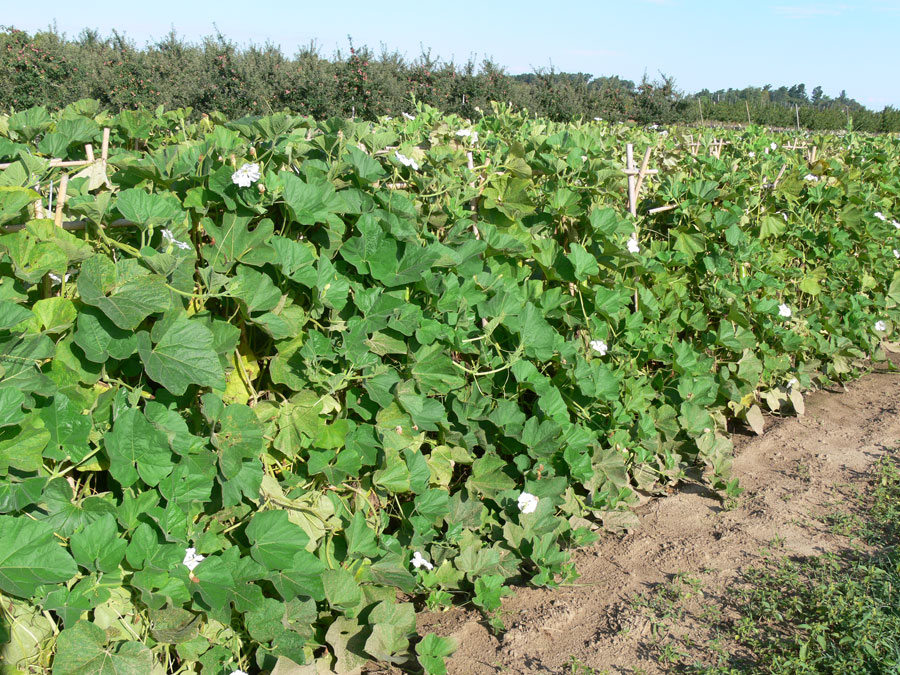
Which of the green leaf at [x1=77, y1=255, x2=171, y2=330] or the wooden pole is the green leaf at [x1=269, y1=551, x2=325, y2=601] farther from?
the wooden pole

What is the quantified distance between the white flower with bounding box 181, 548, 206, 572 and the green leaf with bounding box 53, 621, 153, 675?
223 millimetres

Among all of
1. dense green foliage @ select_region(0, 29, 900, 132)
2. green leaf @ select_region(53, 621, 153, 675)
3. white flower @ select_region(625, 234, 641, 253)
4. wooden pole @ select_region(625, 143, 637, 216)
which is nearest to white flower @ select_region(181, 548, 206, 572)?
green leaf @ select_region(53, 621, 153, 675)

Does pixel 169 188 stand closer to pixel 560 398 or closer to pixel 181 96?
pixel 560 398

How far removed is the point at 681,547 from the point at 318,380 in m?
1.83

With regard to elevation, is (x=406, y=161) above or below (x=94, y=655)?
above

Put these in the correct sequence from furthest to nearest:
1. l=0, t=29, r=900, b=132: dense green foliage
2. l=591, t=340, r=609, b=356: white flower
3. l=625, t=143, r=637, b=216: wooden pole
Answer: l=0, t=29, r=900, b=132: dense green foliage → l=625, t=143, r=637, b=216: wooden pole → l=591, t=340, r=609, b=356: white flower

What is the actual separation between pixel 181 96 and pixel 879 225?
1658 cm

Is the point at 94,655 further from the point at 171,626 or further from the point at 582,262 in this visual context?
the point at 582,262

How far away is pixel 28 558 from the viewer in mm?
1672

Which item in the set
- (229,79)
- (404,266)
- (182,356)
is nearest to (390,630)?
(182,356)

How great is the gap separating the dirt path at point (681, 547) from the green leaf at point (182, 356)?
1300mm

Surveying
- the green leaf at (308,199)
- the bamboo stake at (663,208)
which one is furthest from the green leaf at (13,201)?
the bamboo stake at (663,208)

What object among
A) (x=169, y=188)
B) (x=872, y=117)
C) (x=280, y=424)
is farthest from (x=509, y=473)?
(x=872, y=117)

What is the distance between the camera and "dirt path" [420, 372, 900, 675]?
2537mm
